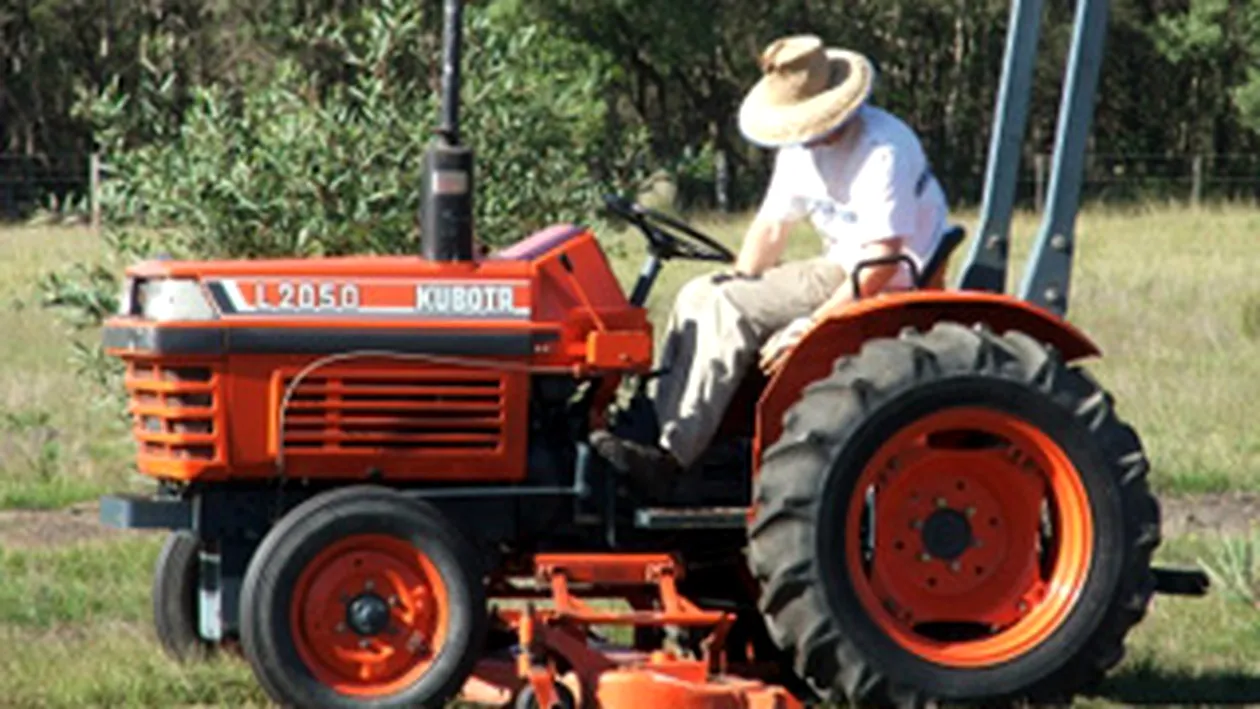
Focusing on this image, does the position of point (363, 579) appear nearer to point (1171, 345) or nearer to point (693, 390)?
point (693, 390)

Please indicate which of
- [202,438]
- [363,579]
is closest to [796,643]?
[363,579]

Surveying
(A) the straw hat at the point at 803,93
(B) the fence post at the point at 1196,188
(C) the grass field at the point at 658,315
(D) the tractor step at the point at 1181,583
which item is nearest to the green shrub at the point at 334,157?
(C) the grass field at the point at 658,315

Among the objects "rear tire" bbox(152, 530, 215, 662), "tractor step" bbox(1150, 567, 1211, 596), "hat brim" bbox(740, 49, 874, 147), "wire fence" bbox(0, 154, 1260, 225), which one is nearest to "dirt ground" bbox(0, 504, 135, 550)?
"rear tire" bbox(152, 530, 215, 662)

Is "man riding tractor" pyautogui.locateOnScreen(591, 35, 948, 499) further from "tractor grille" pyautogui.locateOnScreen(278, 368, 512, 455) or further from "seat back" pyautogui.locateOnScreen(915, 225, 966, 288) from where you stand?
"tractor grille" pyautogui.locateOnScreen(278, 368, 512, 455)

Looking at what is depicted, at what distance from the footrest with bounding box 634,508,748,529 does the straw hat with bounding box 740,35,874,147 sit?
1.05 meters

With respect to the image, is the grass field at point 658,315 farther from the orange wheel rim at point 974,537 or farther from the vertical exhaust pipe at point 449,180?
the vertical exhaust pipe at point 449,180

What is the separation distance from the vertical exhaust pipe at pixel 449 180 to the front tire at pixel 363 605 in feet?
2.38

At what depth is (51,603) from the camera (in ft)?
29.4

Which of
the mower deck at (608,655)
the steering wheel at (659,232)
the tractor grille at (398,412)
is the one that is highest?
the steering wheel at (659,232)

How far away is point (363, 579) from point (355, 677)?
10.3 inches

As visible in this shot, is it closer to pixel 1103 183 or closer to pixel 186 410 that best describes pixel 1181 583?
pixel 186 410

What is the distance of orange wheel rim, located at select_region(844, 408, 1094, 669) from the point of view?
23.3 ft

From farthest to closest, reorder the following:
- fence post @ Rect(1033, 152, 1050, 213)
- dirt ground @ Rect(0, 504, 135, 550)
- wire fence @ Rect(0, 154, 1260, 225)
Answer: fence post @ Rect(1033, 152, 1050, 213) → wire fence @ Rect(0, 154, 1260, 225) → dirt ground @ Rect(0, 504, 135, 550)

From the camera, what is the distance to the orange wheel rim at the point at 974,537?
7113 millimetres
